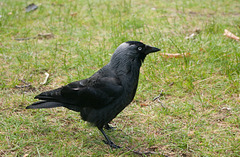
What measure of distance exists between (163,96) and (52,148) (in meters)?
1.75

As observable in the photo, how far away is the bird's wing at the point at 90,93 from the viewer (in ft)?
10.2

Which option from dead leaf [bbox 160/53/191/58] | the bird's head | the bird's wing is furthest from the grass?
the bird's head

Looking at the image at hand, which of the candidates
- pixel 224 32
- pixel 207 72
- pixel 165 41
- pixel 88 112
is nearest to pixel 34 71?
pixel 88 112

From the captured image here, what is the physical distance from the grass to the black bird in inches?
11.9

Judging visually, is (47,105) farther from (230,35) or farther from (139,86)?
(230,35)

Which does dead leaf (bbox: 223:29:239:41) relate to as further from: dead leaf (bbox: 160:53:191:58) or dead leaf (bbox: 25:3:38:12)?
dead leaf (bbox: 25:3:38:12)

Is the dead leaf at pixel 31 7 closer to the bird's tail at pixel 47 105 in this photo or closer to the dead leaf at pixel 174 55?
the dead leaf at pixel 174 55

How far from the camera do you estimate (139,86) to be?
14.1 ft

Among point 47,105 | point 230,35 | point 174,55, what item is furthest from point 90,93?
point 230,35

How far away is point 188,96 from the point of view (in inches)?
159

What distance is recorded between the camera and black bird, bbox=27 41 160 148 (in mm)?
3117

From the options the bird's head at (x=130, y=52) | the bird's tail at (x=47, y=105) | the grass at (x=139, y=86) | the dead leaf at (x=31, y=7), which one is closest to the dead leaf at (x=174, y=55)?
the grass at (x=139, y=86)

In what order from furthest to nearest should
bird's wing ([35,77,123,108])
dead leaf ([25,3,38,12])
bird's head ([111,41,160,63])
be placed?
1. dead leaf ([25,3,38,12])
2. bird's head ([111,41,160,63])
3. bird's wing ([35,77,123,108])

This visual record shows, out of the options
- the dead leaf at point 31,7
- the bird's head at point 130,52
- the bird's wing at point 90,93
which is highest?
the bird's head at point 130,52
